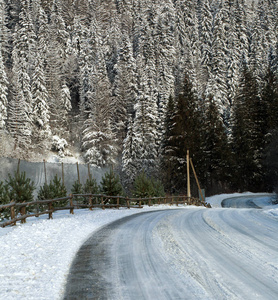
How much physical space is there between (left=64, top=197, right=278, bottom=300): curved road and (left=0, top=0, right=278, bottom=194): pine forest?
32.7m

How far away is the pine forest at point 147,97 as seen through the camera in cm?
4841

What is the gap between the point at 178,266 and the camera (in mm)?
5820

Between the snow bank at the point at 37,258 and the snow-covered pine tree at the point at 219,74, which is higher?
the snow-covered pine tree at the point at 219,74

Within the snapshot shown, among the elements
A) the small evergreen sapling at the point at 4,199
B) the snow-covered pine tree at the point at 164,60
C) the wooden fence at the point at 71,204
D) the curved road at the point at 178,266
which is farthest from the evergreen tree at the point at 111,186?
the snow-covered pine tree at the point at 164,60

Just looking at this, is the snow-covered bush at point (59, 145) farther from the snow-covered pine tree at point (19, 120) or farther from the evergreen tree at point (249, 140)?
the evergreen tree at point (249, 140)

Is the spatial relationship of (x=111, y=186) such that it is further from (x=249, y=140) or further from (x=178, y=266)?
(x=249, y=140)

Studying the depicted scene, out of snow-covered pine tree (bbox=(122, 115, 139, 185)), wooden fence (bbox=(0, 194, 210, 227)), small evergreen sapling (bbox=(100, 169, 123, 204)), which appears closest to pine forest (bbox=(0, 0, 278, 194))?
snow-covered pine tree (bbox=(122, 115, 139, 185))

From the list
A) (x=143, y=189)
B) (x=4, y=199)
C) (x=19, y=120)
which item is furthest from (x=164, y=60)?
(x=4, y=199)

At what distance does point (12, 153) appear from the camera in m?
47.0

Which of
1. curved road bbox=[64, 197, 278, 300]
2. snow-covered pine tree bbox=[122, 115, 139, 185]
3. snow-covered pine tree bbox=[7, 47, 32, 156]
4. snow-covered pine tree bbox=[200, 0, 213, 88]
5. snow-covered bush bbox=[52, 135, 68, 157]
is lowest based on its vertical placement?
curved road bbox=[64, 197, 278, 300]

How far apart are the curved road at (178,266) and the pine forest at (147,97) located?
3275 cm

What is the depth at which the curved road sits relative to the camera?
15.1 feet

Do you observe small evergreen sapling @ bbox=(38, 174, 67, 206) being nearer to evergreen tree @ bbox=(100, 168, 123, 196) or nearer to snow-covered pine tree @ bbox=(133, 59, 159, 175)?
evergreen tree @ bbox=(100, 168, 123, 196)

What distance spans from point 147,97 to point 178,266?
46891mm
